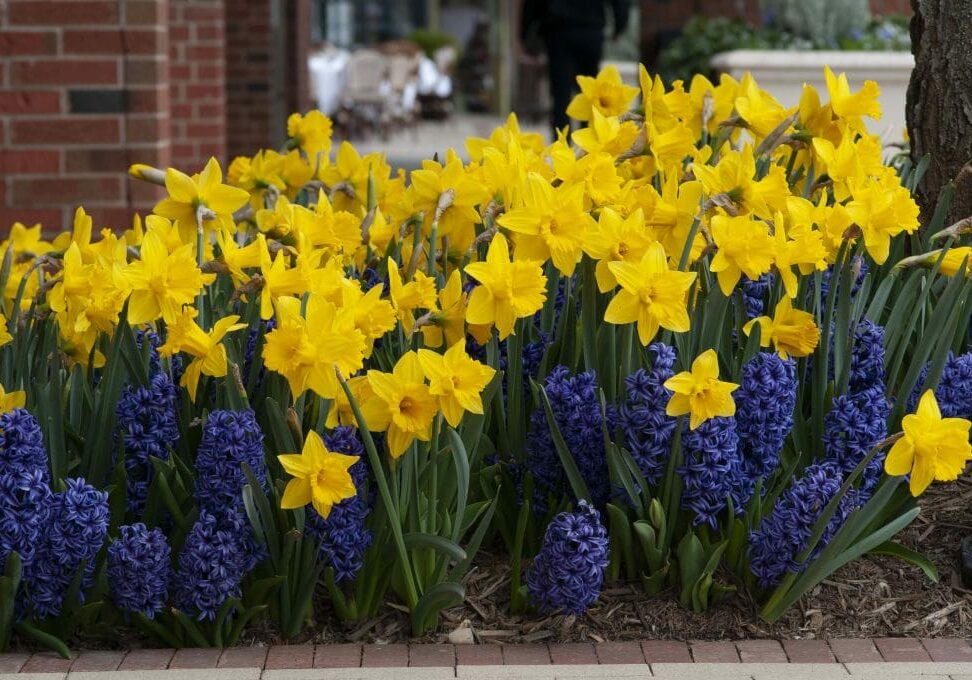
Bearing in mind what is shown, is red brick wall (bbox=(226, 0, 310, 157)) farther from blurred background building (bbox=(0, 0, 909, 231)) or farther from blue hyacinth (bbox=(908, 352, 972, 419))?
blue hyacinth (bbox=(908, 352, 972, 419))

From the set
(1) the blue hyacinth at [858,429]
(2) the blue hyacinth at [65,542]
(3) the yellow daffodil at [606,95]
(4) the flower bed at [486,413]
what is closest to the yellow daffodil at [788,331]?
(4) the flower bed at [486,413]

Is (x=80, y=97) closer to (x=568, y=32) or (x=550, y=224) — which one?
(x=550, y=224)

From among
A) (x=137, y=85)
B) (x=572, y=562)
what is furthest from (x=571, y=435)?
(x=137, y=85)

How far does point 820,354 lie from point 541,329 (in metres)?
0.55

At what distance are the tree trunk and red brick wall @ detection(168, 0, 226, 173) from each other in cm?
417

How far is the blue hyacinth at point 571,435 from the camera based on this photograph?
2.66 meters

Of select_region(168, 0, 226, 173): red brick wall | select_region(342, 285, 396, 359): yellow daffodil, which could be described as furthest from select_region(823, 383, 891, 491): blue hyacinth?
select_region(168, 0, 226, 173): red brick wall

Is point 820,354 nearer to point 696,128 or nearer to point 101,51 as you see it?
point 696,128

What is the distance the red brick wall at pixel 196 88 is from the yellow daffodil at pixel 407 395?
4.81 metres

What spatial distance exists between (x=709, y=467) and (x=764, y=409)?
0.48ft

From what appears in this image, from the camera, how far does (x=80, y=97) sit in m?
5.03

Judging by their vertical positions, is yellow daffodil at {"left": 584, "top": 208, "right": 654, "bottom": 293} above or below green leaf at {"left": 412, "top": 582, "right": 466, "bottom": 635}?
above

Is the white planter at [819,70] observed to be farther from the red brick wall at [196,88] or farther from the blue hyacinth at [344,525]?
the blue hyacinth at [344,525]

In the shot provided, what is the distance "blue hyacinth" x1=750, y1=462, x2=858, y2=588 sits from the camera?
8.32ft
